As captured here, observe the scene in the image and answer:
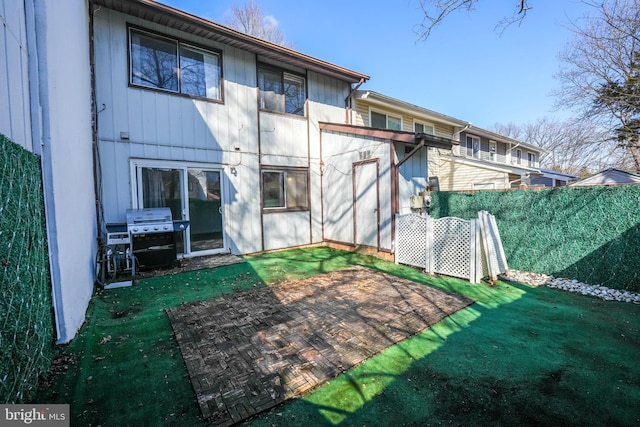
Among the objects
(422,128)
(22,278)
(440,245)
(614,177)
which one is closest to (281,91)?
(440,245)

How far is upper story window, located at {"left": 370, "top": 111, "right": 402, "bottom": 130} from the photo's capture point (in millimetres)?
9852

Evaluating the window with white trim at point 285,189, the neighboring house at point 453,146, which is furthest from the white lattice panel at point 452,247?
the neighboring house at point 453,146

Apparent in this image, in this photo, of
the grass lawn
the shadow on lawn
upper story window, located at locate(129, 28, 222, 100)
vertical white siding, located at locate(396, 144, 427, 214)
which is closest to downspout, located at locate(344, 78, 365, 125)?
vertical white siding, located at locate(396, 144, 427, 214)

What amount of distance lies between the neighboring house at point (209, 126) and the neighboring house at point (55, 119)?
1550 mm

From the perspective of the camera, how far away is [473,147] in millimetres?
14039

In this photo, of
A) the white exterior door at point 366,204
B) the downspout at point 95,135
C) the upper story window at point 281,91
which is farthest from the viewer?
the upper story window at point 281,91

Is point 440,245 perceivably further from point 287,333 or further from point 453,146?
point 453,146

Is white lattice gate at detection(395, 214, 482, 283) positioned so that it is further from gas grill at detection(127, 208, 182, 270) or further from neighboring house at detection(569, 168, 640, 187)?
neighboring house at detection(569, 168, 640, 187)

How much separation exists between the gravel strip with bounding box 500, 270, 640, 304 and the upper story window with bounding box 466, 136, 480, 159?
979 centimetres

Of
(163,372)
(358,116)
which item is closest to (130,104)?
(163,372)

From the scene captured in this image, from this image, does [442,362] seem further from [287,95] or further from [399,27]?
[287,95]

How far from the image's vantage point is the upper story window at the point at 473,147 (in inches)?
538

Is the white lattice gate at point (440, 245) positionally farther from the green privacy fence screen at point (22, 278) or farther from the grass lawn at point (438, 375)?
the green privacy fence screen at point (22, 278)

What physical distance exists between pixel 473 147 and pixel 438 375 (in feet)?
47.3
